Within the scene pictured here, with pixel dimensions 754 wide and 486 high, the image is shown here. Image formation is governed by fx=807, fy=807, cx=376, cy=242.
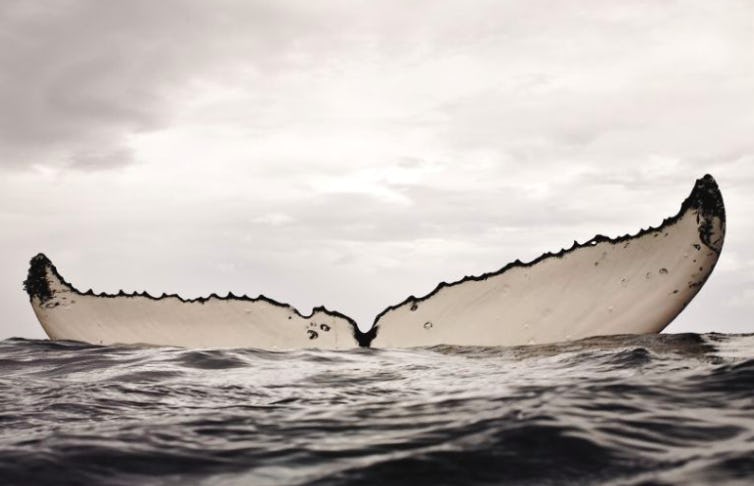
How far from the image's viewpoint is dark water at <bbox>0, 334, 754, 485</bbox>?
270 cm

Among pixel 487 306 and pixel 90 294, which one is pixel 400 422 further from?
pixel 90 294

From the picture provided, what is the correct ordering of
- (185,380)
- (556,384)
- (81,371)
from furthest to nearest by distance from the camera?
1. (81,371)
2. (185,380)
3. (556,384)

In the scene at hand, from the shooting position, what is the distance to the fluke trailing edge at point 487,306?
21.3 feet

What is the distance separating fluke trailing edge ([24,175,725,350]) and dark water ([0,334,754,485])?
78 cm

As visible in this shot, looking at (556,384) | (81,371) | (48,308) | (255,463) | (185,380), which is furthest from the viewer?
(48,308)

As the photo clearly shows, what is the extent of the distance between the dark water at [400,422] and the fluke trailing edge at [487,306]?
2.55 ft

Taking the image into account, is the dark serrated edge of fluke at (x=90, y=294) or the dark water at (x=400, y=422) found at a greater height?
the dark serrated edge of fluke at (x=90, y=294)

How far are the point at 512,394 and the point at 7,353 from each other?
5.94 metres

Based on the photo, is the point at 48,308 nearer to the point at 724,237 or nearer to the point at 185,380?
the point at 185,380

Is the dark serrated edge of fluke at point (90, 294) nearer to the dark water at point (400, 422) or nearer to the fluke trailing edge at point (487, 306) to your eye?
the fluke trailing edge at point (487, 306)

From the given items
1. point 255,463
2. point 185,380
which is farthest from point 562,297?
point 255,463

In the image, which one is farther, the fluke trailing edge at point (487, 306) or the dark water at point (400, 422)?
the fluke trailing edge at point (487, 306)

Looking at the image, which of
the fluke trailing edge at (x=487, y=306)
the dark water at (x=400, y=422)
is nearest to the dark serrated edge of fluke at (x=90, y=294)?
the fluke trailing edge at (x=487, y=306)

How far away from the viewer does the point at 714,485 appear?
7.84 ft
